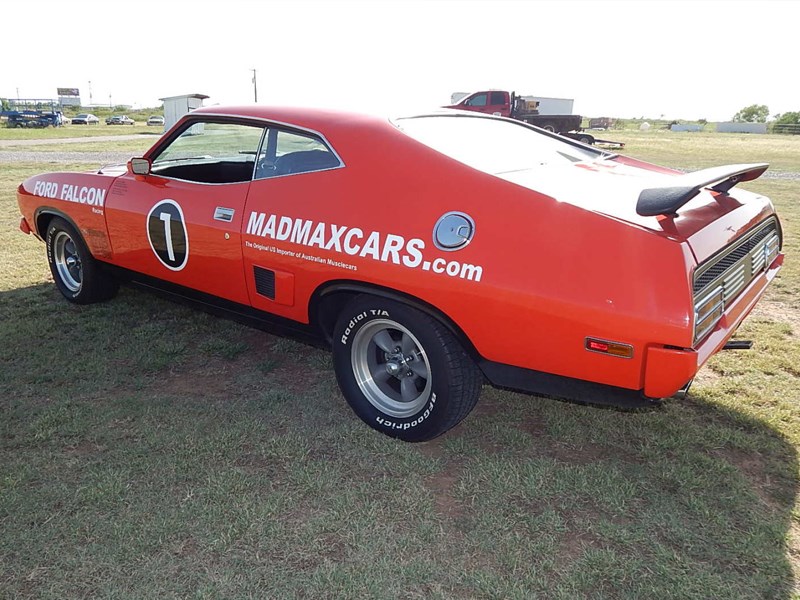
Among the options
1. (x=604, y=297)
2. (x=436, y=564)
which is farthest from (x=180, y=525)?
(x=604, y=297)

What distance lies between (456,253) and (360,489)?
43.7 inches

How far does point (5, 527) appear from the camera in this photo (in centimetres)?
246

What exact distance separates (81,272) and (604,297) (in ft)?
13.2

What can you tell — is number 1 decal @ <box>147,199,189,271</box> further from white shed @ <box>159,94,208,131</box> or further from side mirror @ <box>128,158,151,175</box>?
white shed @ <box>159,94,208,131</box>

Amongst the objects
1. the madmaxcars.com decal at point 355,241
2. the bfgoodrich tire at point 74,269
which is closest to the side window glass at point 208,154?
the madmaxcars.com decal at point 355,241

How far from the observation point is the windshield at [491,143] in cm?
294

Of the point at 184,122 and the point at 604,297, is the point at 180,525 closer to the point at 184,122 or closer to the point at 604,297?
the point at 604,297

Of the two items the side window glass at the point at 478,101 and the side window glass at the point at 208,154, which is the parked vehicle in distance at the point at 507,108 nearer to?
the side window glass at the point at 478,101

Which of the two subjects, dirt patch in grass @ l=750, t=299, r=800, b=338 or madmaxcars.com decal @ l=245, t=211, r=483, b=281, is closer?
madmaxcars.com decal @ l=245, t=211, r=483, b=281

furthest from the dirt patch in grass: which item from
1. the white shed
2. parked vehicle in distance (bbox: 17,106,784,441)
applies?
the white shed

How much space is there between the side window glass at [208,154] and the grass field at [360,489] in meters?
1.28

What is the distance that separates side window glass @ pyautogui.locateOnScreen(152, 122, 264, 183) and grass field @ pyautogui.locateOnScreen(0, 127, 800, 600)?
1281 millimetres

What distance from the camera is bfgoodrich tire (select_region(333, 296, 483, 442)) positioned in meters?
2.76

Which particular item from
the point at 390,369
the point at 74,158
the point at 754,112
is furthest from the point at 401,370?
the point at 754,112
